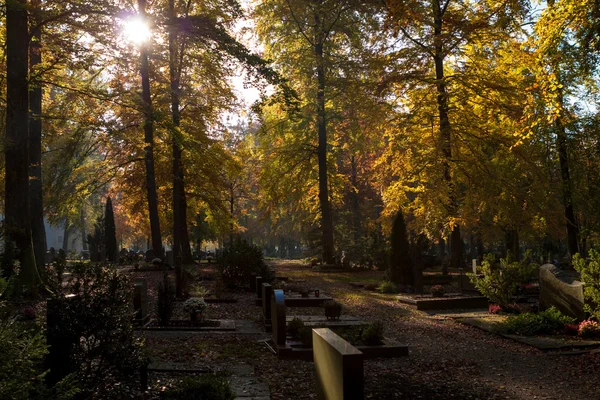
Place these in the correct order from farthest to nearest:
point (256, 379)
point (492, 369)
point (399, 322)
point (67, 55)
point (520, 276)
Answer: point (67, 55) → point (520, 276) → point (399, 322) → point (492, 369) → point (256, 379)

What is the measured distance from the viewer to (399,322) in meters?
13.4

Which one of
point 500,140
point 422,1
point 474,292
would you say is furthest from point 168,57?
point 474,292

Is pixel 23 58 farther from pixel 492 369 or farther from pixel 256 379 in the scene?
pixel 492 369

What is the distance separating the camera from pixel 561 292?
1233 cm

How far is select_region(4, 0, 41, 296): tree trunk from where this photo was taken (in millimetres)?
14750

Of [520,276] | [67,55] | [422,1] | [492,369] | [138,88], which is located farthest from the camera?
[138,88]

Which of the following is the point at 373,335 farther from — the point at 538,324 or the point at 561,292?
the point at 561,292

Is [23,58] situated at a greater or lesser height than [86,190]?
greater

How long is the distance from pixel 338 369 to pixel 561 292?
33.6 feet

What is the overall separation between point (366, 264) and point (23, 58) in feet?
76.6

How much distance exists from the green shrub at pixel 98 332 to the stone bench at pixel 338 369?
2.57 m

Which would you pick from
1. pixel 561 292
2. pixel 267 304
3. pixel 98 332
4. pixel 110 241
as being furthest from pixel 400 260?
pixel 110 241

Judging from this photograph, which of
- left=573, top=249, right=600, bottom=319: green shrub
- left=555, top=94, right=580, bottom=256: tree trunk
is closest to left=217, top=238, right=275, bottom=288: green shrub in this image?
left=573, top=249, right=600, bottom=319: green shrub

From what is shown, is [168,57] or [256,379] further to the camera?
[168,57]
